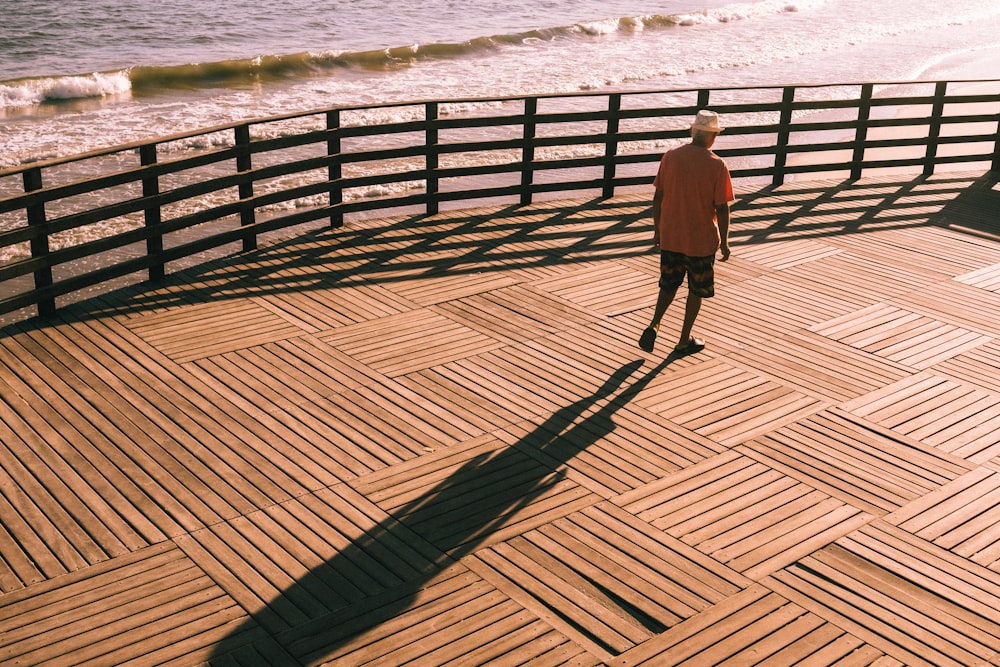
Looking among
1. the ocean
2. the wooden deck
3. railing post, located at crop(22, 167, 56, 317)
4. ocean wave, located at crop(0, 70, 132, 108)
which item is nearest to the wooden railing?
railing post, located at crop(22, 167, 56, 317)

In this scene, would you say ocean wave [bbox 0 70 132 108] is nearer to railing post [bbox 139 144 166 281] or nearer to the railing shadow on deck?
the railing shadow on deck

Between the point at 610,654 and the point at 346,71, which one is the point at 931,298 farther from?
the point at 346,71

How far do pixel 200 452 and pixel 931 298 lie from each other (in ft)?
21.2

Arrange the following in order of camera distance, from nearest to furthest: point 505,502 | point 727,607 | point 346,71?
point 727,607 → point 505,502 → point 346,71

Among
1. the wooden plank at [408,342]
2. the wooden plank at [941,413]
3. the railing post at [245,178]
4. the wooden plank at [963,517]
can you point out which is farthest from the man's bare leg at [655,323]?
the railing post at [245,178]

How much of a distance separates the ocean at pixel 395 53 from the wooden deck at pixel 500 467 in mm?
12478

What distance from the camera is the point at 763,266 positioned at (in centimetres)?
1017

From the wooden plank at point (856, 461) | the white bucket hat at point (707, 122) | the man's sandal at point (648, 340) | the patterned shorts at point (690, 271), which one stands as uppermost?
the white bucket hat at point (707, 122)

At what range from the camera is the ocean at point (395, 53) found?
24.2 m

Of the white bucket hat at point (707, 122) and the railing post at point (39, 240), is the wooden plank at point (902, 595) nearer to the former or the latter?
the white bucket hat at point (707, 122)

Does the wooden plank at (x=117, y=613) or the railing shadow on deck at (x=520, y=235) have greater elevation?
the railing shadow on deck at (x=520, y=235)

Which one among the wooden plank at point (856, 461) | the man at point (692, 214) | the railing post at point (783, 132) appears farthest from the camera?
the railing post at point (783, 132)

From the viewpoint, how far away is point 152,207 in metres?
8.96

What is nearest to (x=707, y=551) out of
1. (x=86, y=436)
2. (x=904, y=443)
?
(x=904, y=443)
